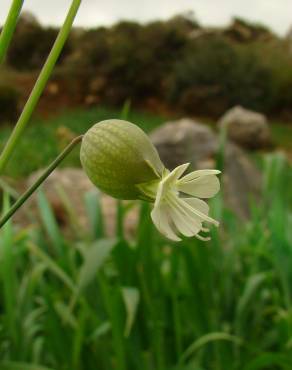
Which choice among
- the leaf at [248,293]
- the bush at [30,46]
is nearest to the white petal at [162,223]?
the leaf at [248,293]

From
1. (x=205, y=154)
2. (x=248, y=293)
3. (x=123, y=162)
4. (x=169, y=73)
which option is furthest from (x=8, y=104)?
(x=123, y=162)

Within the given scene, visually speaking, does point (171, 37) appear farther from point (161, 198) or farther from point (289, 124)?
point (161, 198)

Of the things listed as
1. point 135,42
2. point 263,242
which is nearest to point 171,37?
point 135,42

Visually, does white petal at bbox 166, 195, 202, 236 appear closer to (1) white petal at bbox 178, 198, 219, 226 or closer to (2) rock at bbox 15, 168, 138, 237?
(1) white petal at bbox 178, 198, 219, 226

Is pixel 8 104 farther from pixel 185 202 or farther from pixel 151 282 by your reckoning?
pixel 185 202

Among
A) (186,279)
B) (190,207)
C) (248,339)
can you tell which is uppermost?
(190,207)

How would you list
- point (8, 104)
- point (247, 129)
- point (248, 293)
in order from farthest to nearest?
point (8, 104) → point (247, 129) → point (248, 293)

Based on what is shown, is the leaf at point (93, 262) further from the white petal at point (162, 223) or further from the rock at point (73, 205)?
the rock at point (73, 205)
